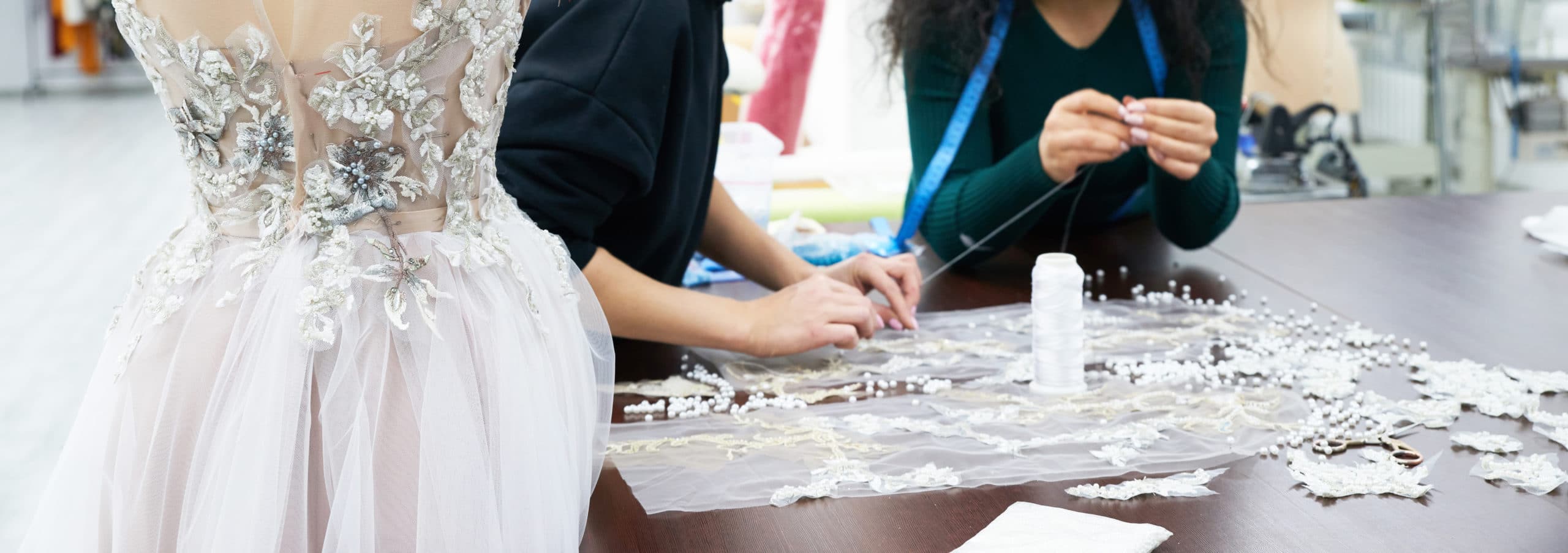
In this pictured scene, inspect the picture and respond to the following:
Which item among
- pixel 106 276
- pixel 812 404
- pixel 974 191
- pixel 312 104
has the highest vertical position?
pixel 312 104

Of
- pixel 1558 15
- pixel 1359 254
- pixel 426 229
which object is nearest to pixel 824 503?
pixel 426 229

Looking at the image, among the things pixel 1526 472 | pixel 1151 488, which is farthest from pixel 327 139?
pixel 1526 472

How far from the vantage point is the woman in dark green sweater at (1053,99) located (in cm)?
186

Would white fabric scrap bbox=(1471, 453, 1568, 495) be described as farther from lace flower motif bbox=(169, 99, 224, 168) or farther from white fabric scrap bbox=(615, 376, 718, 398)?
lace flower motif bbox=(169, 99, 224, 168)

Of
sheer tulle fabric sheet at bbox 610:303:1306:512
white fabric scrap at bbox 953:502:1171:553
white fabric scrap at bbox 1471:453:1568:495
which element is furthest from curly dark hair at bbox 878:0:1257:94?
white fabric scrap at bbox 953:502:1171:553

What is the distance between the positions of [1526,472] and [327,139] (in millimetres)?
951

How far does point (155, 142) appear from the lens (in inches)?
288

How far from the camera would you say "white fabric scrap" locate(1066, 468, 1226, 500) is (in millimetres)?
1021

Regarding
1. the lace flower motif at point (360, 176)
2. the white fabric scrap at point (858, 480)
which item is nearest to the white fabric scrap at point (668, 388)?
the white fabric scrap at point (858, 480)

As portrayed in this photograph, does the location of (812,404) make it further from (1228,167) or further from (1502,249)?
(1502,249)

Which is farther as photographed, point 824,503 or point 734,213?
point 734,213

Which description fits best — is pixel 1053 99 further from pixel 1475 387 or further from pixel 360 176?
pixel 360 176

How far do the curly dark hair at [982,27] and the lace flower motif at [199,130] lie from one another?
1.29m

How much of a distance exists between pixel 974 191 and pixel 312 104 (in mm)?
1245
